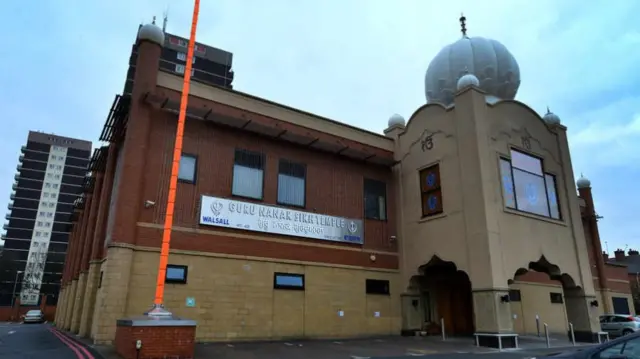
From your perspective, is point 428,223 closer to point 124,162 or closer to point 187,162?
point 187,162

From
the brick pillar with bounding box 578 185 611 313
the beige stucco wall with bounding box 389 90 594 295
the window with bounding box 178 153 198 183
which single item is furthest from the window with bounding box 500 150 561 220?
the brick pillar with bounding box 578 185 611 313

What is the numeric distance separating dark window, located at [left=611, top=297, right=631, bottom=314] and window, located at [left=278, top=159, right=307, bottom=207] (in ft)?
100

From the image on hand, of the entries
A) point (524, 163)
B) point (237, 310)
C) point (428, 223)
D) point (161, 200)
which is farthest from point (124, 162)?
point (524, 163)

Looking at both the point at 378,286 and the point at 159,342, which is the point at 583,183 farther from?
the point at 159,342

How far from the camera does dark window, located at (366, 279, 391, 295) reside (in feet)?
66.5

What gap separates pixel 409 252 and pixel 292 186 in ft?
22.6

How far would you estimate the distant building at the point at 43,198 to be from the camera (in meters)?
93.4

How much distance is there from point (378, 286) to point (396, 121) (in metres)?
9.28

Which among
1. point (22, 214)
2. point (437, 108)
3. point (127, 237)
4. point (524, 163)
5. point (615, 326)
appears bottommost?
point (615, 326)

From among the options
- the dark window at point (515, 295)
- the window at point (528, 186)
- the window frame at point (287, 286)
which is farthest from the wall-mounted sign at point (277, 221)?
the dark window at point (515, 295)

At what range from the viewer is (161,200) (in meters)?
15.9

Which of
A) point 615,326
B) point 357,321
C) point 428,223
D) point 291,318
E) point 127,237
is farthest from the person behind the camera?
point 615,326

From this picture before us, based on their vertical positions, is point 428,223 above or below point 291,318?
above

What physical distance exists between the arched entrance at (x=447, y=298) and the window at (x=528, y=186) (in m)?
4.69
